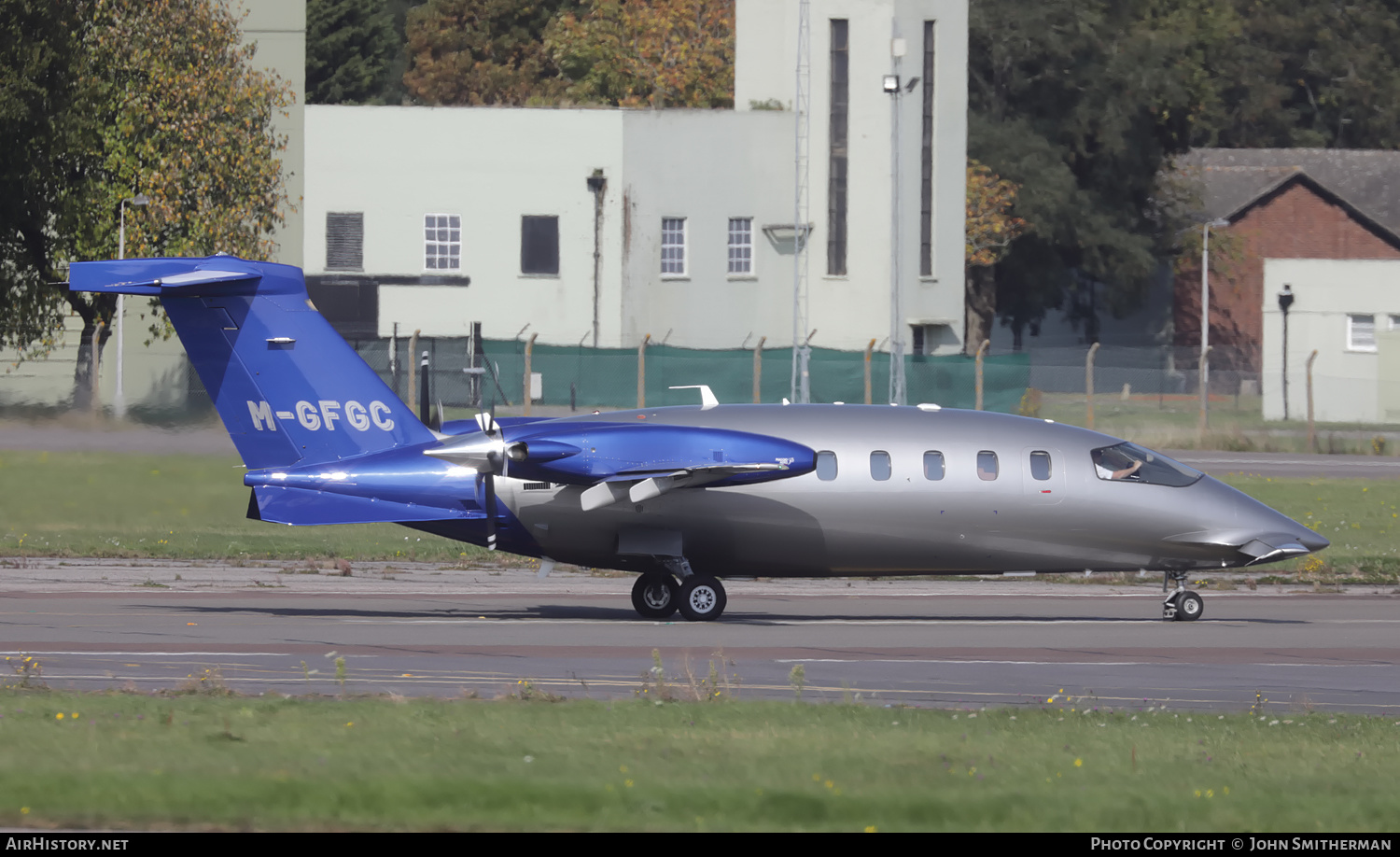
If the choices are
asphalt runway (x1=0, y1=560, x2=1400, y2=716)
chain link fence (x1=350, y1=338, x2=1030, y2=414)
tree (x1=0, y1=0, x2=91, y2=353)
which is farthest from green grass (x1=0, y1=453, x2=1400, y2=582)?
tree (x1=0, y1=0, x2=91, y2=353)

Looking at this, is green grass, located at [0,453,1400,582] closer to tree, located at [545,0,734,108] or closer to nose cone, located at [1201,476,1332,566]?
nose cone, located at [1201,476,1332,566]

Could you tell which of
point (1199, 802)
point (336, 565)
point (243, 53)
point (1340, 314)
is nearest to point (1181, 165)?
point (1340, 314)

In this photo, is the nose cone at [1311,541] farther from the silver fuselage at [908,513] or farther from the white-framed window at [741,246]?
the white-framed window at [741,246]

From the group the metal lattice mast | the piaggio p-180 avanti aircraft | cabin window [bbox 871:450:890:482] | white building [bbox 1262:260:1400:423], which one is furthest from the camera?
white building [bbox 1262:260:1400:423]

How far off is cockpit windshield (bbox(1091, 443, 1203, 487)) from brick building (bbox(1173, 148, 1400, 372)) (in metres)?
64.4

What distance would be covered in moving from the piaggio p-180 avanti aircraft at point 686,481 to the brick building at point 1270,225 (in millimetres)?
65153

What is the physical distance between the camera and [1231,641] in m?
22.5

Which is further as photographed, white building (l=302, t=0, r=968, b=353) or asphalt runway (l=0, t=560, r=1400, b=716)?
white building (l=302, t=0, r=968, b=353)

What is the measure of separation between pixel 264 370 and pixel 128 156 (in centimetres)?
3275

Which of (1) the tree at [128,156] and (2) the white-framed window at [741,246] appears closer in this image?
(1) the tree at [128,156]

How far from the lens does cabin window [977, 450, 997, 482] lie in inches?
969

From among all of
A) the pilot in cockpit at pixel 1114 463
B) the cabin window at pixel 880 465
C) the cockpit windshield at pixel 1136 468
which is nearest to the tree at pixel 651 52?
the cockpit windshield at pixel 1136 468

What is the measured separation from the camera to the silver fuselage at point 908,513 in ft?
79.0

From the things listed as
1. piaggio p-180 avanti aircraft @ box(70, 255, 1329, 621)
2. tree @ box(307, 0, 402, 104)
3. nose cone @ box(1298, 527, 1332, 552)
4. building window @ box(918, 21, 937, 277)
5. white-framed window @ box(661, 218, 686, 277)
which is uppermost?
tree @ box(307, 0, 402, 104)
